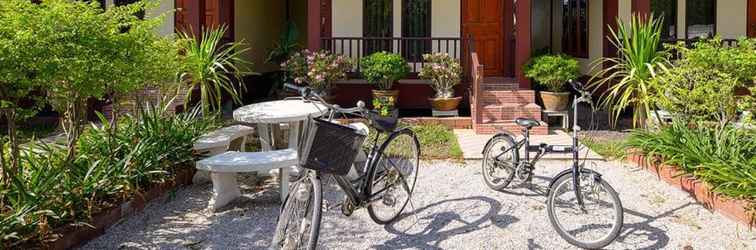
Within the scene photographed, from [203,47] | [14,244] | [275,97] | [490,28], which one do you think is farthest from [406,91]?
[14,244]

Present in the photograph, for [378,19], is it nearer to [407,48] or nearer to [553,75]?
[407,48]

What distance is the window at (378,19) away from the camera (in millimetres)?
12516

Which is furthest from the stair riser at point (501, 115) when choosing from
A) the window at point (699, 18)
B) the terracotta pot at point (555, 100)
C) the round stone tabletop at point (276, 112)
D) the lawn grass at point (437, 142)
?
the window at point (699, 18)

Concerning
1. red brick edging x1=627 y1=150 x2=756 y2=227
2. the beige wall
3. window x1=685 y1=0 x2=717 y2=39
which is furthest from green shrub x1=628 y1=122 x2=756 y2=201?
the beige wall

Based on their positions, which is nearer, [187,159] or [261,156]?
[261,156]

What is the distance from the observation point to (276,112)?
6.37 metres

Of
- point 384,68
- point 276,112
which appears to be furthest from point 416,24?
point 276,112

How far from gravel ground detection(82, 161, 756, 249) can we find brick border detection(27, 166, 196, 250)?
0.07 metres

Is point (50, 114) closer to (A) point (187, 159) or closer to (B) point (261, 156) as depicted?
(A) point (187, 159)

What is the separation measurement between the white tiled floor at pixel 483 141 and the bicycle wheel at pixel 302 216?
167 inches

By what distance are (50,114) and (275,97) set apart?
14.0ft

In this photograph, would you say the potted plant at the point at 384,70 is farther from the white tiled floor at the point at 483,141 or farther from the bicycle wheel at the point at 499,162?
the bicycle wheel at the point at 499,162

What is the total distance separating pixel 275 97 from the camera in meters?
13.6

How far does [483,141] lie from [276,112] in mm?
3760
